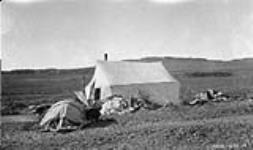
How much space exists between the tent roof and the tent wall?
1.03 ft

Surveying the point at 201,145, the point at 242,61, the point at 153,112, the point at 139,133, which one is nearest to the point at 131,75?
the point at 153,112

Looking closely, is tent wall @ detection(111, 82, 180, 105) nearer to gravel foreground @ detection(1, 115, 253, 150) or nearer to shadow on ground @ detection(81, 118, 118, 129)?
shadow on ground @ detection(81, 118, 118, 129)

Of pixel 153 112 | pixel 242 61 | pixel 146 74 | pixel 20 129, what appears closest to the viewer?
pixel 20 129

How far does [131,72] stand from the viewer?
2839cm

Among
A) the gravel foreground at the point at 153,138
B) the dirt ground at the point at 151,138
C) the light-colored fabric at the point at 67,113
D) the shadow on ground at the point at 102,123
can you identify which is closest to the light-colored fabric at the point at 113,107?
the shadow on ground at the point at 102,123

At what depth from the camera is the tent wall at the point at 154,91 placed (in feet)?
86.8

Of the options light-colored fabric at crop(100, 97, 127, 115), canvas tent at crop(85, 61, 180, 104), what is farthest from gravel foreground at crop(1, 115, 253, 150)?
canvas tent at crop(85, 61, 180, 104)

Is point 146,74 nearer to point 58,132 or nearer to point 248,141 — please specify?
point 58,132

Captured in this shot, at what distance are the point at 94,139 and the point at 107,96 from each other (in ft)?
41.8

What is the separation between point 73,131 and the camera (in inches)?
654

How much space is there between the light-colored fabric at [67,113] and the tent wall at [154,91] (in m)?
7.37

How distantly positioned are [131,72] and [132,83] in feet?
5.51

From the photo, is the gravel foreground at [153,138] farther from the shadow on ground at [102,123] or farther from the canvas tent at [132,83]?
the canvas tent at [132,83]

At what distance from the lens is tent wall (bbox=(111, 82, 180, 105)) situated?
26.5 meters
